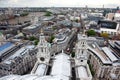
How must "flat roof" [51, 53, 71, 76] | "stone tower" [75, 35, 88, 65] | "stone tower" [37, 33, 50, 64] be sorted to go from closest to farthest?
"flat roof" [51, 53, 71, 76] < "stone tower" [75, 35, 88, 65] < "stone tower" [37, 33, 50, 64]

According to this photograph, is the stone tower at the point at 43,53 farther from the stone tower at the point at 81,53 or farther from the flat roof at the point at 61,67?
the stone tower at the point at 81,53

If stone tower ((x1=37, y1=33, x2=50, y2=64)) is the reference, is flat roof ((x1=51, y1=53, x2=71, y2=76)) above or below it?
below

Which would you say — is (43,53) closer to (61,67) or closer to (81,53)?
(61,67)

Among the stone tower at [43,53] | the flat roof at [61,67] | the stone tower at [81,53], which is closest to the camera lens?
the flat roof at [61,67]

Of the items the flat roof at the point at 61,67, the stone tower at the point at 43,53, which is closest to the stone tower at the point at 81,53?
the flat roof at the point at 61,67

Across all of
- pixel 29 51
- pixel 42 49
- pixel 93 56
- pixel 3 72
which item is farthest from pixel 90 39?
pixel 3 72

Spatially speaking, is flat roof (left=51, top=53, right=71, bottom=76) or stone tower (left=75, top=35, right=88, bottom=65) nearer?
flat roof (left=51, top=53, right=71, bottom=76)

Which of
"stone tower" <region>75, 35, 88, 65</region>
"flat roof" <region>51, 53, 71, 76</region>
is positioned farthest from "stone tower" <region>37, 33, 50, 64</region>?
"stone tower" <region>75, 35, 88, 65</region>

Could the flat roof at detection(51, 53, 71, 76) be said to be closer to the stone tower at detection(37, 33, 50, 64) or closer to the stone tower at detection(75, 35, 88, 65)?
the stone tower at detection(37, 33, 50, 64)

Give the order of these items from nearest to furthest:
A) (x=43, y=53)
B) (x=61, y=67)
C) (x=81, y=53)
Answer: (x=61, y=67), (x=81, y=53), (x=43, y=53)

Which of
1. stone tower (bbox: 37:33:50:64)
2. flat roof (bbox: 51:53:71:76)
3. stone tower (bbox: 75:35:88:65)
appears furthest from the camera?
stone tower (bbox: 37:33:50:64)

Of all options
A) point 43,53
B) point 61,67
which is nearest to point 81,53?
point 61,67

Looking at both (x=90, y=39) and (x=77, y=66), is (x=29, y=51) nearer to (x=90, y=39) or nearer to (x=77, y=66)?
(x=77, y=66)
